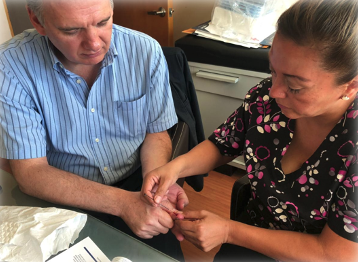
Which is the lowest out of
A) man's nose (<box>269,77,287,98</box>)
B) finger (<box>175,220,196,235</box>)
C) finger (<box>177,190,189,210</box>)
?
finger (<box>177,190,189,210</box>)

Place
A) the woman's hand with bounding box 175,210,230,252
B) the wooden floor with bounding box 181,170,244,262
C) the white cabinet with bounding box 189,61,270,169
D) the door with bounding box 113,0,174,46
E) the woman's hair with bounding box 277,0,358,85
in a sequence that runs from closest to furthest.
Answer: the woman's hair with bounding box 277,0,358,85, the woman's hand with bounding box 175,210,230,252, the white cabinet with bounding box 189,61,270,169, the wooden floor with bounding box 181,170,244,262, the door with bounding box 113,0,174,46

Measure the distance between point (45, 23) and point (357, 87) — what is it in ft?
2.92

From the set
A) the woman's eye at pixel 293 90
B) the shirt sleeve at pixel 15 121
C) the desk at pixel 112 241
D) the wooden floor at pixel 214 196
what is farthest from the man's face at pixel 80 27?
the wooden floor at pixel 214 196

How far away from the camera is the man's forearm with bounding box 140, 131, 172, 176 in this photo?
1162 millimetres

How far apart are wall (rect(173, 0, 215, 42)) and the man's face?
4.84ft

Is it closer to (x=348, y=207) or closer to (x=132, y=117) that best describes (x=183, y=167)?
(x=132, y=117)

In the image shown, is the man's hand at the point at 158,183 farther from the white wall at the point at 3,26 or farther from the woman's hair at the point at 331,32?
the white wall at the point at 3,26

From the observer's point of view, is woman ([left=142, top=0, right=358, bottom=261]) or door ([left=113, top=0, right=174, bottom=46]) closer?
woman ([left=142, top=0, right=358, bottom=261])

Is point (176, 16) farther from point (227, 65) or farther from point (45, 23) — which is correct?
point (45, 23)

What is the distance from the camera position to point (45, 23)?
0.92m

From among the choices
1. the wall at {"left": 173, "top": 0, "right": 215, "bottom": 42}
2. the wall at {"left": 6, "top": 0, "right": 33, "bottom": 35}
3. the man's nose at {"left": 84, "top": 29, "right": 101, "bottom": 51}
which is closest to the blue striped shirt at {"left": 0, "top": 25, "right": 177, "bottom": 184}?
the man's nose at {"left": 84, "top": 29, "right": 101, "bottom": 51}

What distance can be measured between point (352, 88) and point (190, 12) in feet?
6.32

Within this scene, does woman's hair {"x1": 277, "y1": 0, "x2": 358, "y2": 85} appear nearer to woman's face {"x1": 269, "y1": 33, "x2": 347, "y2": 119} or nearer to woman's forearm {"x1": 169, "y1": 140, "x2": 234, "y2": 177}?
woman's face {"x1": 269, "y1": 33, "x2": 347, "y2": 119}

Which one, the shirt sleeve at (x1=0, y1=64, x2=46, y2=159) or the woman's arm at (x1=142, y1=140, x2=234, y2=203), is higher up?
the shirt sleeve at (x1=0, y1=64, x2=46, y2=159)
